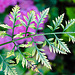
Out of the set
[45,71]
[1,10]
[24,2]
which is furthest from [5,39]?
[45,71]

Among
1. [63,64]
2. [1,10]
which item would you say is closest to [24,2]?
[1,10]

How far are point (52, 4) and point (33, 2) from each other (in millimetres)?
155

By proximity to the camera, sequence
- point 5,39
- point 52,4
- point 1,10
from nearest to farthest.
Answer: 1. point 5,39
2. point 1,10
3. point 52,4

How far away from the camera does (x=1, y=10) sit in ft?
3.24

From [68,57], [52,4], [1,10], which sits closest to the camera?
[1,10]

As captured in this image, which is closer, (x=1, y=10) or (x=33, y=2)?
(x=1, y=10)

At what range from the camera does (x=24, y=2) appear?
1.06 metres

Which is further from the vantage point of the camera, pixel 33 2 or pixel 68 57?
pixel 68 57

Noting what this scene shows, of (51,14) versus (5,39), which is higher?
(51,14)

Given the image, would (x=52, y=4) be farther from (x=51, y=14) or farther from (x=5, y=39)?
(x=5, y=39)

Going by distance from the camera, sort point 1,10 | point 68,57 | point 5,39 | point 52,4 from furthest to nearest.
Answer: point 68,57, point 52,4, point 1,10, point 5,39

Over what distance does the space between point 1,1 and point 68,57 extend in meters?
0.78

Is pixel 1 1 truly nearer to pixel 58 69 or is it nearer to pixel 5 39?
pixel 5 39

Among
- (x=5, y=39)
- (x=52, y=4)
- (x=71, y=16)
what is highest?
(x=52, y=4)
